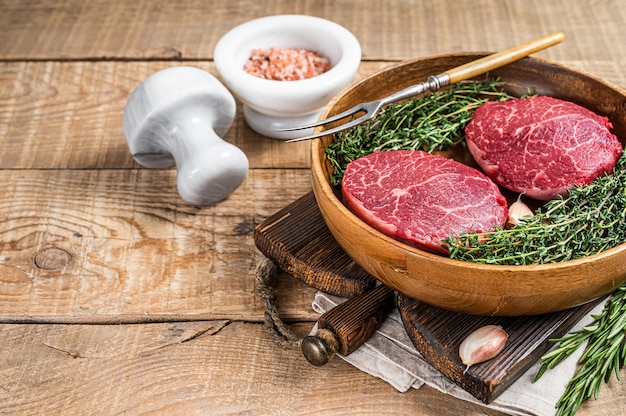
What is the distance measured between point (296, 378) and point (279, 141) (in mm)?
839

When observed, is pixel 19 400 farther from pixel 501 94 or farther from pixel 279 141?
pixel 501 94

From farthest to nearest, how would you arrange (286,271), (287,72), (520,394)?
(287,72) < (286,271) < (520,394)

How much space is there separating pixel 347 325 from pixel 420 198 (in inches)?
11.6

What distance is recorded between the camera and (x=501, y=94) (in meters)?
1.86

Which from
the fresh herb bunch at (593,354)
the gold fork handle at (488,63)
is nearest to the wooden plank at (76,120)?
the gold fork handle at (488,63)

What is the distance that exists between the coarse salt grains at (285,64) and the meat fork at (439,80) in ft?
1.10

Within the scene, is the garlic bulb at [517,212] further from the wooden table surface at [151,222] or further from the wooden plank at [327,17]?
the wooden plank at [327,17]

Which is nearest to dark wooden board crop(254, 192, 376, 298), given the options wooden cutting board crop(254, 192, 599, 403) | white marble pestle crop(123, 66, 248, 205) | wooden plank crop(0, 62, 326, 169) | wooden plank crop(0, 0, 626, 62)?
wooden cutting board crop(254, 192, 599, 403)

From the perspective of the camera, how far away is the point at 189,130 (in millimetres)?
1893

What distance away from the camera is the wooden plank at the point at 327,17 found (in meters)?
2.51

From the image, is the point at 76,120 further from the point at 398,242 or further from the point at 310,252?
the point at 398,242

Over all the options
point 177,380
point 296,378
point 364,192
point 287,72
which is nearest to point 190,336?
point 177,380

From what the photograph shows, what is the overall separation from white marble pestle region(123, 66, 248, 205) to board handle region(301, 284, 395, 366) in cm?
52

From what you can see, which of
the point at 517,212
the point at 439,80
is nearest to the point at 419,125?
the point at 439,80
